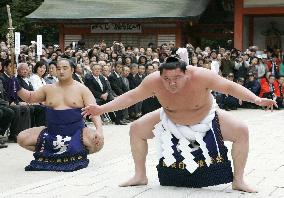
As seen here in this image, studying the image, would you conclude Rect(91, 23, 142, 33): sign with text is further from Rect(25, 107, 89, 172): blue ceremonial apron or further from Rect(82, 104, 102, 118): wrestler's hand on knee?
Rect(82, 104, 102, 118): wrestler's hand on knee

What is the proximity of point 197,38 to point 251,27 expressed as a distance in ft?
5.83

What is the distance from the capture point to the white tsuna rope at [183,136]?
13.5 ft

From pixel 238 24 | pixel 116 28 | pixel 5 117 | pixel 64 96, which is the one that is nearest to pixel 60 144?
pixel 64 96

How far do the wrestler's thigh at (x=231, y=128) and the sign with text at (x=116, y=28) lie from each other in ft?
48.9

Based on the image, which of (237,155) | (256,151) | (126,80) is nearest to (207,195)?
(237,155)

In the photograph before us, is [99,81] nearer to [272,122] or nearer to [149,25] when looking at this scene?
[272,122]

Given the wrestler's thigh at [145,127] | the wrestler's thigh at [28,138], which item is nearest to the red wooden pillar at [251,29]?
the wrestler's thigh at [28,138]

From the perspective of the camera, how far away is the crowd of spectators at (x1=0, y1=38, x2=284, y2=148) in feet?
24.2

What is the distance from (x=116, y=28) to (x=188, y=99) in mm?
15404

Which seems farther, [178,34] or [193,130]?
[178,34]

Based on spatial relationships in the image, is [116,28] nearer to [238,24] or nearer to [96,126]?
[238,24]

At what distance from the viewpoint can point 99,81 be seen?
984cm

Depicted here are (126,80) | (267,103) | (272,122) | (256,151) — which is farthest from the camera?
(126,80)

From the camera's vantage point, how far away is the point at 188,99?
4.04m
